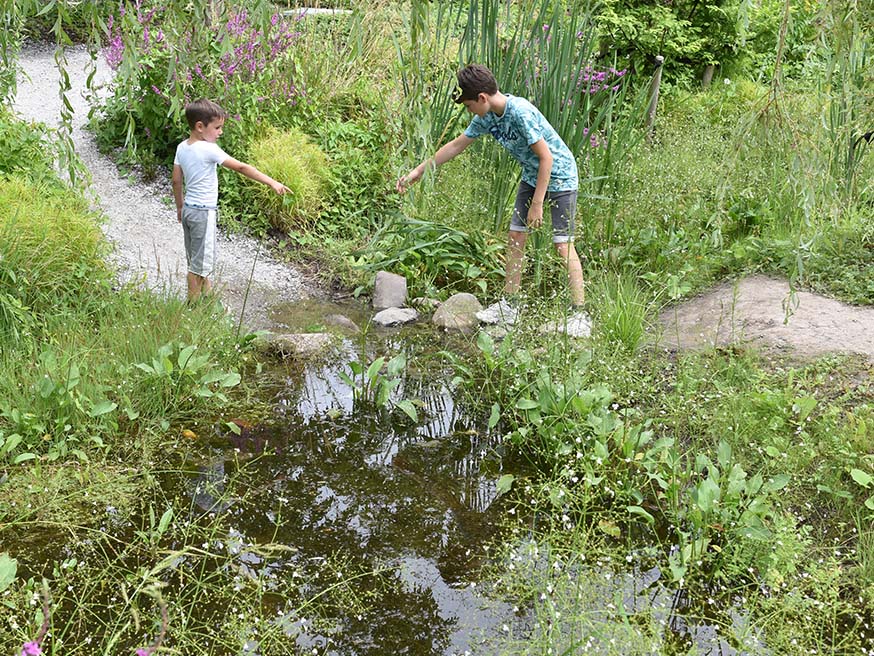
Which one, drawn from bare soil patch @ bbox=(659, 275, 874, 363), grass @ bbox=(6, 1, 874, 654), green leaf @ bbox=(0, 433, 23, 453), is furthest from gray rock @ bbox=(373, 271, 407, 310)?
green leaf @ bbox=(0, 433, 23, 453)

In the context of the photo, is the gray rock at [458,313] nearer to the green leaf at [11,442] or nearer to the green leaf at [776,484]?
the green leaf at [776,484]

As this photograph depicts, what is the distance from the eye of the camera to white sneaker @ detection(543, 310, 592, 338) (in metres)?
4.53

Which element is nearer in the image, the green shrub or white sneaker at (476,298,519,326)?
white sneaker at (476,298,519,326)

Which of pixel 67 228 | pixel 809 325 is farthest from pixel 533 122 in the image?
pixel 67 228

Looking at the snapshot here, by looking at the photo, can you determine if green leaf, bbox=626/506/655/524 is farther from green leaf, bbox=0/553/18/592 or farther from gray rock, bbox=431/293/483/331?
gray rock, bbox=431/293/483/331

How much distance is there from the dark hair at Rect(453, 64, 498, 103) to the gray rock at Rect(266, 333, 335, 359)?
5.18 feet

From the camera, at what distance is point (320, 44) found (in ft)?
26.7

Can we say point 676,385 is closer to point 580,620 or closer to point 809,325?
point 809,325

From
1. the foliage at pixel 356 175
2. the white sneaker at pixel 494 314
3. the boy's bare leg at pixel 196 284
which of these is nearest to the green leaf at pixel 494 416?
the white sneaker at pixel 494 314

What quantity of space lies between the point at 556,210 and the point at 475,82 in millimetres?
1023

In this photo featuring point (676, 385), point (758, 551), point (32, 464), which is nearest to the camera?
point (758, 551)

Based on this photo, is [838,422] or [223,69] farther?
[223,69]

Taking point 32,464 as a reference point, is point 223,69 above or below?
above

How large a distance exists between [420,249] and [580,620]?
3622 mm
